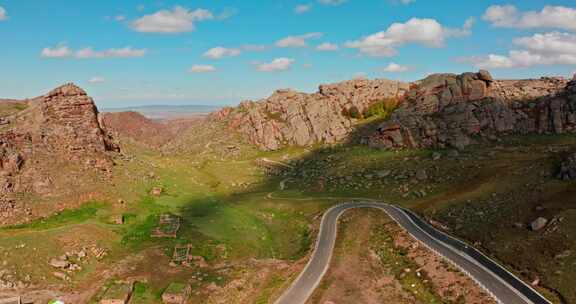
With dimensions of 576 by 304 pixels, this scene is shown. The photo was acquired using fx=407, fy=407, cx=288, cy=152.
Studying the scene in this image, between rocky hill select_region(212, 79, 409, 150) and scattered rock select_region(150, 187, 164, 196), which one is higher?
rocky hill select_region(212, 79, 409, 150)

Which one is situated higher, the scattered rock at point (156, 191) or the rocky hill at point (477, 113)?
the rocky hill at point (477, 113)

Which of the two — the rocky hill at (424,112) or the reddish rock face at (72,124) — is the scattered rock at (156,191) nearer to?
the reddish rock face at (72,124)

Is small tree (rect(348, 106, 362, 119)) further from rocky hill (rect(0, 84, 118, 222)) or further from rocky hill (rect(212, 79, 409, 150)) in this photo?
rocky hill (rect(0, 84, 118, 222))

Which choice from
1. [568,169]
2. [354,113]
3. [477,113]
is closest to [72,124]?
[568,169]

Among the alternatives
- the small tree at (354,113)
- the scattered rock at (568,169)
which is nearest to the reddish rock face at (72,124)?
the scattered rock at (568,169)

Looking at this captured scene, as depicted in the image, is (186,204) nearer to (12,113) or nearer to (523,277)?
(12,113)

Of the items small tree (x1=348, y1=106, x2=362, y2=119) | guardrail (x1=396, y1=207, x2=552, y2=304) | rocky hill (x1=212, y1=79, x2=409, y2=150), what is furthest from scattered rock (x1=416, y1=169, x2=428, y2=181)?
small tree (x1=348, y1=106, x2=362, y2=119)

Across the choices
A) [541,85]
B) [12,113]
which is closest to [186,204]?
[12,113]
